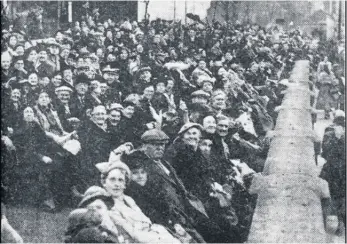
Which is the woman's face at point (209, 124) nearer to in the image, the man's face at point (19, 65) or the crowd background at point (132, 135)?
the crowd background at point (132, 135)

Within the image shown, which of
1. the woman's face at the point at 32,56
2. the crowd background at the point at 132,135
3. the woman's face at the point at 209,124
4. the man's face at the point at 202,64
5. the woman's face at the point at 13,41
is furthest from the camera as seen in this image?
the man's face at the point at 202,64

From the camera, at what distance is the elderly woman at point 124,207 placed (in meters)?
3.70

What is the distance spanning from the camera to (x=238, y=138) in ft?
18.0

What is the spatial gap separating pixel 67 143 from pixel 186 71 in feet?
6.74

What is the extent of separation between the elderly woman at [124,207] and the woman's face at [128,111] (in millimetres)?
838

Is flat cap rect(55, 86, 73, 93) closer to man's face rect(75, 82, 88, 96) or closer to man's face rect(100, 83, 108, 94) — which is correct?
man's face rect(75, 82, 88, 96)

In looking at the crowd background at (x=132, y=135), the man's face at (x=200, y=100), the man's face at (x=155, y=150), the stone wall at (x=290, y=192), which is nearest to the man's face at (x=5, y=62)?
the crowd background at (x=132, y=135)

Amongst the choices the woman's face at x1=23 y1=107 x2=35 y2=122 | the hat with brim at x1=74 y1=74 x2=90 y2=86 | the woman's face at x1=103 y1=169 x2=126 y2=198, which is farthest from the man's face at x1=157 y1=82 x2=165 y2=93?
the woman's face at x1=103 y1=169 x2=126 y2=198

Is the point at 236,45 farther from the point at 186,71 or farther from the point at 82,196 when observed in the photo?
the point at 82,196

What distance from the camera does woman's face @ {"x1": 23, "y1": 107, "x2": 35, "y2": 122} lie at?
162 inches

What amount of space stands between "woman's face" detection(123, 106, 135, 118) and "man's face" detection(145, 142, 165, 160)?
1.58ft

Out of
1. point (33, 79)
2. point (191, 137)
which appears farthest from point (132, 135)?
point (33, 79)

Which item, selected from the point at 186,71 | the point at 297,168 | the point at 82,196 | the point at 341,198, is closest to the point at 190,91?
the point at 186,71

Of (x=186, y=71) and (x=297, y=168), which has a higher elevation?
(x=186, y=71)
